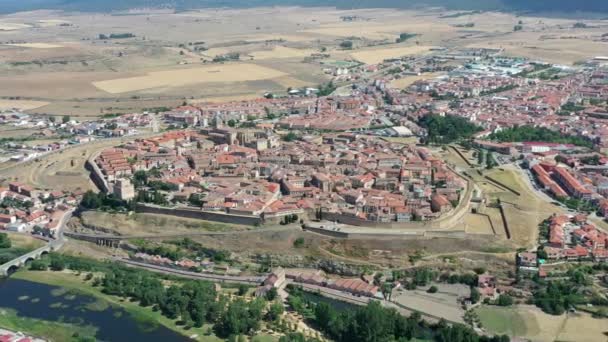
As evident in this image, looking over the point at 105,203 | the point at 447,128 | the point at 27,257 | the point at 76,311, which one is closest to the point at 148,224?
the point at 105,203

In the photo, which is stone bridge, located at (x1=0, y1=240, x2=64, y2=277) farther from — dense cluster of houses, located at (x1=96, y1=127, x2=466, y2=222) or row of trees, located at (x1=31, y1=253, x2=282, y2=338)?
dense cluster of houses, located at (x1=96, y1=127, x2=466, y2=222)

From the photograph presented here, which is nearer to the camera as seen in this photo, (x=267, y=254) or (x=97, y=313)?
(x=97, y=313)

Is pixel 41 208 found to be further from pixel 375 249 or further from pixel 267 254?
pixel 375 249

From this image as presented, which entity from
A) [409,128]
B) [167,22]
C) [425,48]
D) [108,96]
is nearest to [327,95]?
[409,128]

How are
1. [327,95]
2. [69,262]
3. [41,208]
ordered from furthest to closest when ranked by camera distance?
[327,95], [41,208], [69,262]

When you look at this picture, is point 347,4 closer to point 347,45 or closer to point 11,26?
point 347,45

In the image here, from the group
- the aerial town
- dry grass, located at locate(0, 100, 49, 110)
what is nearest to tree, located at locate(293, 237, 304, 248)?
the aerial town

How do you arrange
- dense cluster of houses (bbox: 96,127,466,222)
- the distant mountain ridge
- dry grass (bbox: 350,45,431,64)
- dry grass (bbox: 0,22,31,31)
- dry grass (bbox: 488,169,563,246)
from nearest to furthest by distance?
dry grass (bbox: 488,169,563,246) → dense cluster of houses (bbox: 96,127,466,222) → dry grass (bbox: 350,45,431,64) → dry grass (bbox: 0,22,31,31) → the distant mountain ridge

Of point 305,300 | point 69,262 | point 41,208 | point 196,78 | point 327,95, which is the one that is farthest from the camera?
→ point 196,78
